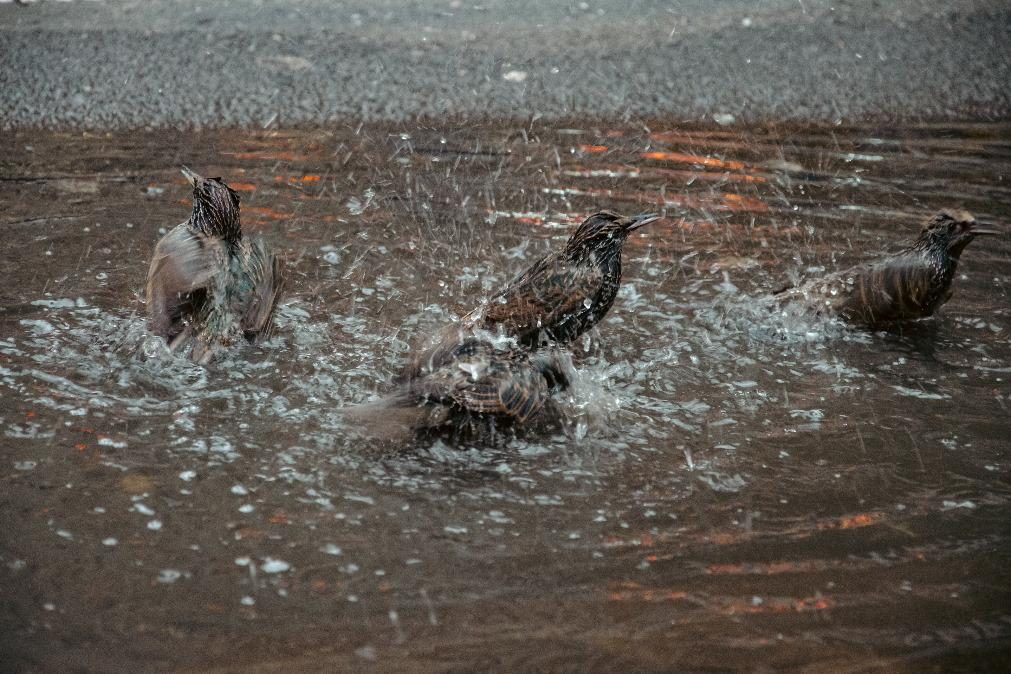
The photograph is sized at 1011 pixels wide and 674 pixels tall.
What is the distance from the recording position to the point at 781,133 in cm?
827

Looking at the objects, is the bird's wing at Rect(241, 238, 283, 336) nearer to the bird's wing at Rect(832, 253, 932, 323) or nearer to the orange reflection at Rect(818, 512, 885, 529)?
the orange reflection at Rect(818, 512, 885, 529)

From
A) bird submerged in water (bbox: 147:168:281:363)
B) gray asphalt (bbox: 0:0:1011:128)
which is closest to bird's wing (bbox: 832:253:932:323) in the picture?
gray asphalt (bbox: 0:0:1011:128)

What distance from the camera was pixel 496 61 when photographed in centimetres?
884

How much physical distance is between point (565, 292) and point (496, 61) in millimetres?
4082

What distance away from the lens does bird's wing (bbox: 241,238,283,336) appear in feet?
17.5

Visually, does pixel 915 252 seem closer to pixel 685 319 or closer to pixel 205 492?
pixel 685 319

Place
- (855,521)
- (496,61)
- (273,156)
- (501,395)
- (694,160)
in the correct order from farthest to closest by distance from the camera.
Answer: (496,61) → (694,160) → (273,156) → (501,395) → (855,521)

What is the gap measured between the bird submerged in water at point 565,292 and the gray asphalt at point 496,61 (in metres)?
3.26

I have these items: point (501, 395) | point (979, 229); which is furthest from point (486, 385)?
point (979, 229)

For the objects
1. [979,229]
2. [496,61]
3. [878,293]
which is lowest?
[878,293]

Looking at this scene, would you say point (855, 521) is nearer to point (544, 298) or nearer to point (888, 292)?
point (544, 298)

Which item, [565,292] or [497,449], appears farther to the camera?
[565,292]

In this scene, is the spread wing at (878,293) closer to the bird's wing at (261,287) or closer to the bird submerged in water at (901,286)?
the bird submerged in water at (901,286)

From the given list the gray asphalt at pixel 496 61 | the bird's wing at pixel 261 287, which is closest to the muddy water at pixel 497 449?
the bird's wing at pixel 261 287
